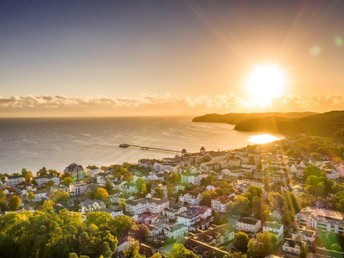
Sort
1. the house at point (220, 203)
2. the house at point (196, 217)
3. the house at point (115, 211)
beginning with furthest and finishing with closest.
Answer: the house at point (220, 203), the house at point (115, 211), the house at point (196, 217)

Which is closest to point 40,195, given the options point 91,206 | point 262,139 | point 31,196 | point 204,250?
point 31,196

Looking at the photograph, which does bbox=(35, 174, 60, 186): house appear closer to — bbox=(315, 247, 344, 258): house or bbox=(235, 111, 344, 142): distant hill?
bbox=(315, 247, 344, 258): house

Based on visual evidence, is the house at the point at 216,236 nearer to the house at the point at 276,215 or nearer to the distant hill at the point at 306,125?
the house at the point at 276,215

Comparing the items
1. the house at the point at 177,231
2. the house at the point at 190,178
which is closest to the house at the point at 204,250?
the house at the point at 177,231

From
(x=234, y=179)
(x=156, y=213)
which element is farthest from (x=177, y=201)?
(x=234, y=179)

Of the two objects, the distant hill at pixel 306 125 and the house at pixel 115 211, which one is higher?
the distant hill at pixel 306 125

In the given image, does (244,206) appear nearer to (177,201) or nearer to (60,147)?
(177,201)

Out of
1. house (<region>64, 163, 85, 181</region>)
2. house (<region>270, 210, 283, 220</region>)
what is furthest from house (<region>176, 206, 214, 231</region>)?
house (<region>64, 163, 85, 181</region>)
